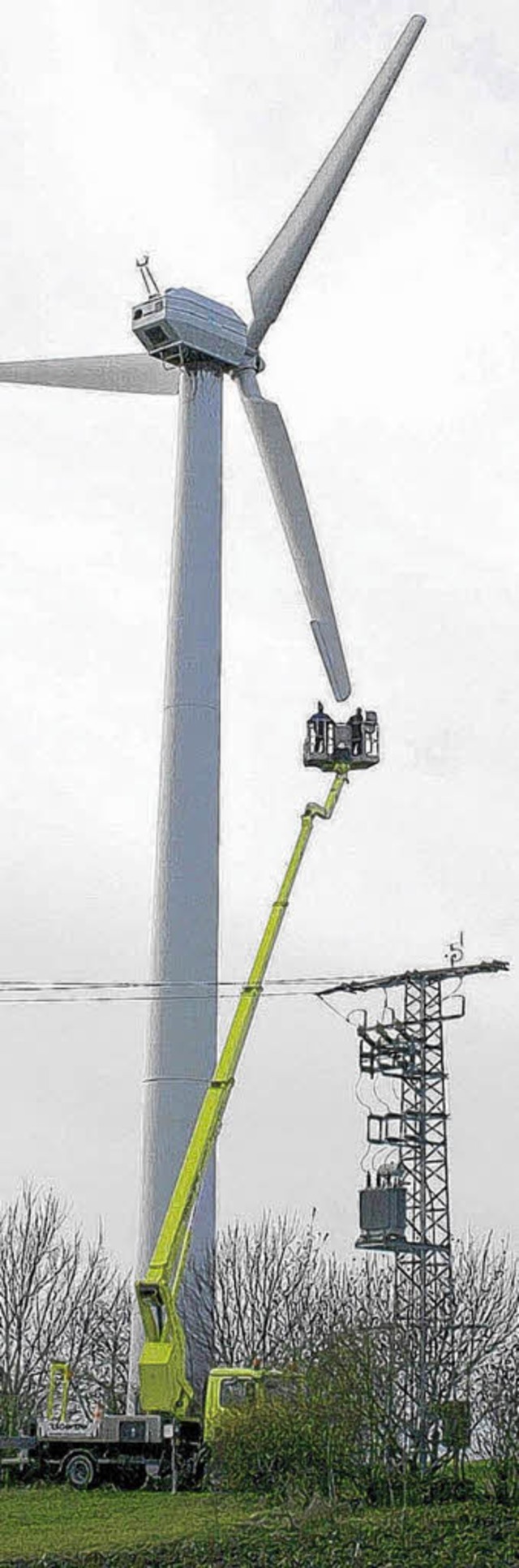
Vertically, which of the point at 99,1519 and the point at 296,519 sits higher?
the point at 296,519

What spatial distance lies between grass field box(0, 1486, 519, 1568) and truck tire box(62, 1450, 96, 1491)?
6.12 feet

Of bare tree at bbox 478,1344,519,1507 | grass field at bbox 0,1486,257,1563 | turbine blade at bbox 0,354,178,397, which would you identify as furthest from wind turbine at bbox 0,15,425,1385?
bare tree at bbox 478,1344,519,1507

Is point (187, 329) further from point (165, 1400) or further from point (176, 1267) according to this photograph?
point (165, 1400)

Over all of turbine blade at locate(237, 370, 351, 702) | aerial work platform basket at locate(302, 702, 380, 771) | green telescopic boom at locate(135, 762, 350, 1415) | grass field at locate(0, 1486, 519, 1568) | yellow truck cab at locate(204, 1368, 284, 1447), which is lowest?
grass field at locate(0, 1486, 519, 1568)

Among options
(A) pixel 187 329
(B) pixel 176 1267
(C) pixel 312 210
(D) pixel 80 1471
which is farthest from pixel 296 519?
(D) pixel 80 1471

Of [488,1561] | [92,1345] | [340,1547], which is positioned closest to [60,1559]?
[340,1547]

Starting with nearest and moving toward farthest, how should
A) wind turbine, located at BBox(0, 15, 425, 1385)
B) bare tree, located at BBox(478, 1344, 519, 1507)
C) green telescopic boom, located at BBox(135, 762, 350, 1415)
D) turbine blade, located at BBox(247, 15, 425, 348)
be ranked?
bare tree, located at BBox(478, 1344, 519, 1507) < green telescopic boom, located at BBox(135, 762, 350, 1415) < wind turbine, located at BBox(0, 15, 425, 1385) < turbine blade, located at BBox(247, 15, 425, 348)

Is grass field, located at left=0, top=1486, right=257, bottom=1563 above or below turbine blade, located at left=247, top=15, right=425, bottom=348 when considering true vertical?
below

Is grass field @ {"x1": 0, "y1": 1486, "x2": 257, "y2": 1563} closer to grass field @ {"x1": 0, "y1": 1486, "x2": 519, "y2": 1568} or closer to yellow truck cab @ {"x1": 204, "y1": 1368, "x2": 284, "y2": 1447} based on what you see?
grass field @ {"x1": 0, "y1": 1486, "x2": 519, "y2": 1568}

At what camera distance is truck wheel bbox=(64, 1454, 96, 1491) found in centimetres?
2895

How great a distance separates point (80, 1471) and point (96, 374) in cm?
2311

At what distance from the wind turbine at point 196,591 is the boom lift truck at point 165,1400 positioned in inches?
164

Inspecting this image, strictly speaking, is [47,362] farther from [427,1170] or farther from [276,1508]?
[276,1508]

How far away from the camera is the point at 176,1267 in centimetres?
2945
